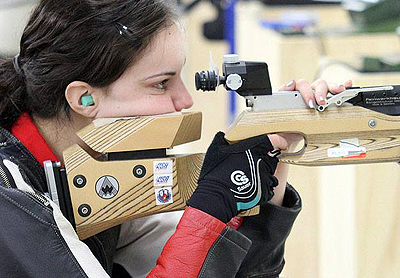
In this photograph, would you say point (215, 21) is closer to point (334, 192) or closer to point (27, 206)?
point (334, 192)

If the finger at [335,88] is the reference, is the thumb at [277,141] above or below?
below

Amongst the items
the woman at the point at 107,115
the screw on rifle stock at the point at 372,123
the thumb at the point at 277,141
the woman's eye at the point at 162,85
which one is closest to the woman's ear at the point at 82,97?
the woman at the point at 107,115

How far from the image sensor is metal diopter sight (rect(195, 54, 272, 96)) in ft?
4.05

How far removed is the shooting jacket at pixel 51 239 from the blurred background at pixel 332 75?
35cm

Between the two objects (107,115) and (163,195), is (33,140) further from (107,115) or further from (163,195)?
(163,195)

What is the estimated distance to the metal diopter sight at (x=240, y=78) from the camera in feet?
4.05

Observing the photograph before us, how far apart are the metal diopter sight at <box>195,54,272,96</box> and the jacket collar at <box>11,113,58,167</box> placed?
309mm

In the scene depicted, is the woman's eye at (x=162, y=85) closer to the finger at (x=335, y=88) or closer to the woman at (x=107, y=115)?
the woman at (x=107, y=115)

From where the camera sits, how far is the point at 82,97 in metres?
1.36

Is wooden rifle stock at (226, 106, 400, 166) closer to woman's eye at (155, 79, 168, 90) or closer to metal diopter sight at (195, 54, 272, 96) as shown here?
metal diopter sight at (195, 54, 272, 96)

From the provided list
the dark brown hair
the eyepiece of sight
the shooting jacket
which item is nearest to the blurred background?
the dark brown hair

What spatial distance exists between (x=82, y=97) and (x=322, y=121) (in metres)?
0.42

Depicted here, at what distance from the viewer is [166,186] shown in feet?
4.19

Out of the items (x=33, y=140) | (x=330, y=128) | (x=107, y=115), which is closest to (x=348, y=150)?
(x=330, y=128)
